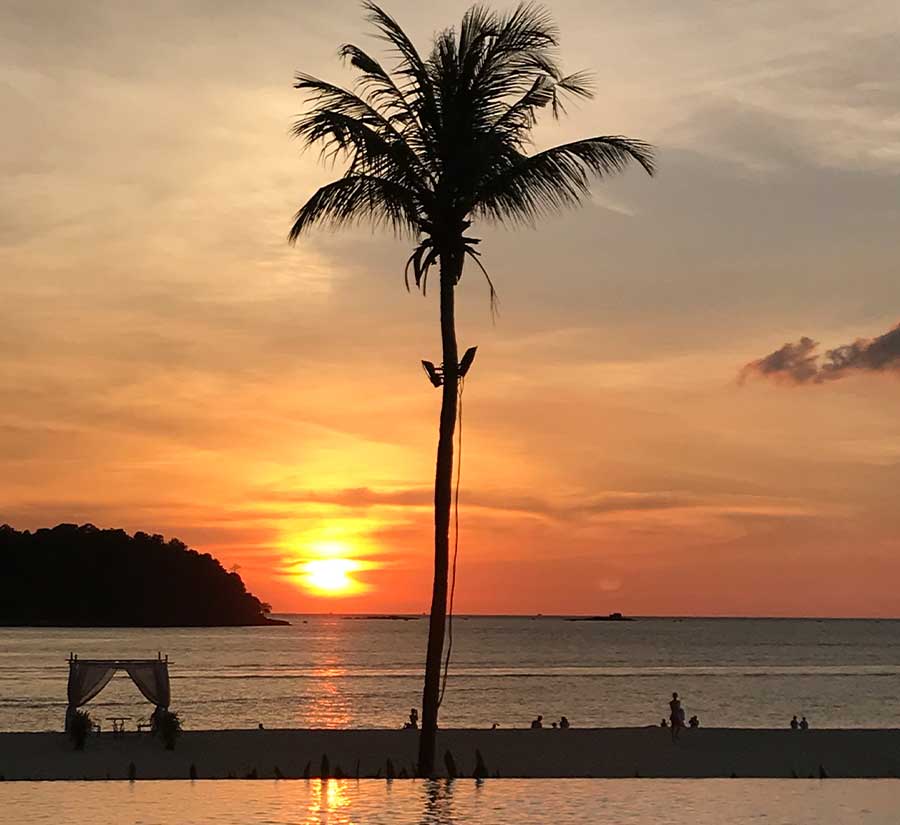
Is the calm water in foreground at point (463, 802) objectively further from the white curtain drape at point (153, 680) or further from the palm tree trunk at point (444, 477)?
the white curtain drape at point (153, 680)

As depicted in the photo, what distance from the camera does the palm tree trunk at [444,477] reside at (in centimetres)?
2347

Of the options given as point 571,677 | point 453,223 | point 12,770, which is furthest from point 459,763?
point 571,677

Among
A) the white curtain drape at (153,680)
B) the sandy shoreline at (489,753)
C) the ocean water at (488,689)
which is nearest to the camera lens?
the sandy shoreline at (489,753)

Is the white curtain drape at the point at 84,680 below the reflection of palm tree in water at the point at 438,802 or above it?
above

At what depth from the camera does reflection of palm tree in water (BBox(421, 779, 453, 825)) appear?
16.3 metres

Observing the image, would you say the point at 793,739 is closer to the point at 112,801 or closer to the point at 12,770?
the point at 12,770

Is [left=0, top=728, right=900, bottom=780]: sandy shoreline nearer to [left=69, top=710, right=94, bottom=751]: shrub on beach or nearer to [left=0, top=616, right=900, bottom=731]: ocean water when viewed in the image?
[left=69, top=710, right=94, bottom=751]: shrub on beach

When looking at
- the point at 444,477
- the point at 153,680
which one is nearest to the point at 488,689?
the point at 153,680

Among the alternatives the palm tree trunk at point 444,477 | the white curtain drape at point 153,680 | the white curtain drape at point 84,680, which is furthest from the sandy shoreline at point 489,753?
the palm tree trunk at point 444,477

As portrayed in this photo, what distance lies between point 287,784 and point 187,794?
1.70m

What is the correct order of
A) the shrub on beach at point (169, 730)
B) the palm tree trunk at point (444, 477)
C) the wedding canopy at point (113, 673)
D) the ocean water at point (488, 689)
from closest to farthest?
the palm tree trunk at point (444, 477) → the shrub on beach at point (169, 730) → the wedding canopy at point (113, 673) → the ocean water at point (488, 689)

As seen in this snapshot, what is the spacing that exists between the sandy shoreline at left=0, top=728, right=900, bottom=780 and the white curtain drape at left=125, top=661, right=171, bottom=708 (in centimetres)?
237

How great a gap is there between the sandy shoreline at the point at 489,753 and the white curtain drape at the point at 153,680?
2374 mm

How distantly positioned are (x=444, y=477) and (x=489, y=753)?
42.3 feet
